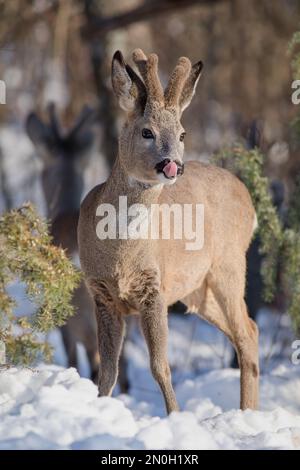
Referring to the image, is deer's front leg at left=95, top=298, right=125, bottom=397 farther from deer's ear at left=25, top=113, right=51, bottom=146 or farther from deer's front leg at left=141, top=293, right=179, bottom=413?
deer's ear at left=25, top=113, right=51, bottom=146

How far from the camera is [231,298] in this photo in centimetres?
719

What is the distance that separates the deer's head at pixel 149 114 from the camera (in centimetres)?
594

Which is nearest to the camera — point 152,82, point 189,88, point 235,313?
point 152,82

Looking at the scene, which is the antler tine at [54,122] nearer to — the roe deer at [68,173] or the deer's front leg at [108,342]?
the roe deer at [68,173]

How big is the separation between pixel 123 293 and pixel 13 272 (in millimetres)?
719

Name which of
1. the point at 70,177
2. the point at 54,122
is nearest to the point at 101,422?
the point at 70,177

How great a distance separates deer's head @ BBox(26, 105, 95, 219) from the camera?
35.7 feet

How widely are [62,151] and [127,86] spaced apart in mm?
5238

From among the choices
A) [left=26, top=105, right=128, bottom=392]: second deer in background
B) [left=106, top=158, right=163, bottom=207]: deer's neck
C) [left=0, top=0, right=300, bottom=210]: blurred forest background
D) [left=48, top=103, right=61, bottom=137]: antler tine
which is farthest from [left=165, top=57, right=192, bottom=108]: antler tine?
[left=0, top=0, right=300, bottom=210]: blurred forest background

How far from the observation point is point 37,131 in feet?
37.0

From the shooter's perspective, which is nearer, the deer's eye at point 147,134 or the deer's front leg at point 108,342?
the deer's eye at point 147,134

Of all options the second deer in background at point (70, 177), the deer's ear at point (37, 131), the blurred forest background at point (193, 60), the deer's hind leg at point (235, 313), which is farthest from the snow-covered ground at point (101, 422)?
the blurred forest background at point (193, 60)

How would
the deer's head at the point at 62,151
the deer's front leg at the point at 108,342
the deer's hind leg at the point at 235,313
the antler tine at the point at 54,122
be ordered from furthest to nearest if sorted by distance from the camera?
the antler tine at the point at 54,122, the deer's head at the point at 62,151, the deer's hind leg at the point at 235,313, the deer's front leg at the point at 108,342

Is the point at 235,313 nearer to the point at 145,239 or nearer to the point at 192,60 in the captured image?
the point at 145,239
